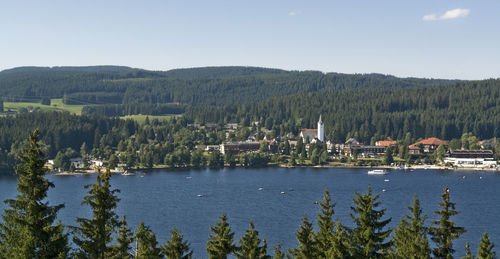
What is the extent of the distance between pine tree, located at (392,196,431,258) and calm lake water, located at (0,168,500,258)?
26.1 m

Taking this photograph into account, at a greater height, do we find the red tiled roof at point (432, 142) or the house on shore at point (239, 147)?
the red tiled roof at point (432, 142)

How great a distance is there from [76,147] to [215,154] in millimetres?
35864

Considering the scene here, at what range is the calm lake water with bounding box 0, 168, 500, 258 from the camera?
66.8 meters

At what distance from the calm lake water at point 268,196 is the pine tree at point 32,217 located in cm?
3306

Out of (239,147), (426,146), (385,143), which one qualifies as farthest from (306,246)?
(385,143)

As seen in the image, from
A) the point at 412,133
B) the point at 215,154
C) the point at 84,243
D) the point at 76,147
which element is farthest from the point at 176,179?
the point at 84,243

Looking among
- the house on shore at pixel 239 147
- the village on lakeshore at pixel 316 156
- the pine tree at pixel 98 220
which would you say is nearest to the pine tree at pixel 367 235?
the pine tree at pixel 98 220

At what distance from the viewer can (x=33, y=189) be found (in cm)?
1958

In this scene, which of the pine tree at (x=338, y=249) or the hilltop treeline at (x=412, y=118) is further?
the hilltop treeline at (x=412, y=118)

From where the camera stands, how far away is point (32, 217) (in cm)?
1955

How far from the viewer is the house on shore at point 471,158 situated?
13588cm

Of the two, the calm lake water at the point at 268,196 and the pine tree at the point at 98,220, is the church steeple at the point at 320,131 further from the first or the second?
the pine tree at the point at 98,220

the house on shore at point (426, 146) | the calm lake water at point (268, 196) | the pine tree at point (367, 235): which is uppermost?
the pine tree at point (367, 235)

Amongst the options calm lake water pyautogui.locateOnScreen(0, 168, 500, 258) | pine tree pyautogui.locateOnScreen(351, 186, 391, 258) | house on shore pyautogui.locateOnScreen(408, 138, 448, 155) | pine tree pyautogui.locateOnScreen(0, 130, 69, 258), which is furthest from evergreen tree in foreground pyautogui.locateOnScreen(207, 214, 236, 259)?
house on shore pyautogui.locateOnScreen(408, 138, 448, 155)
